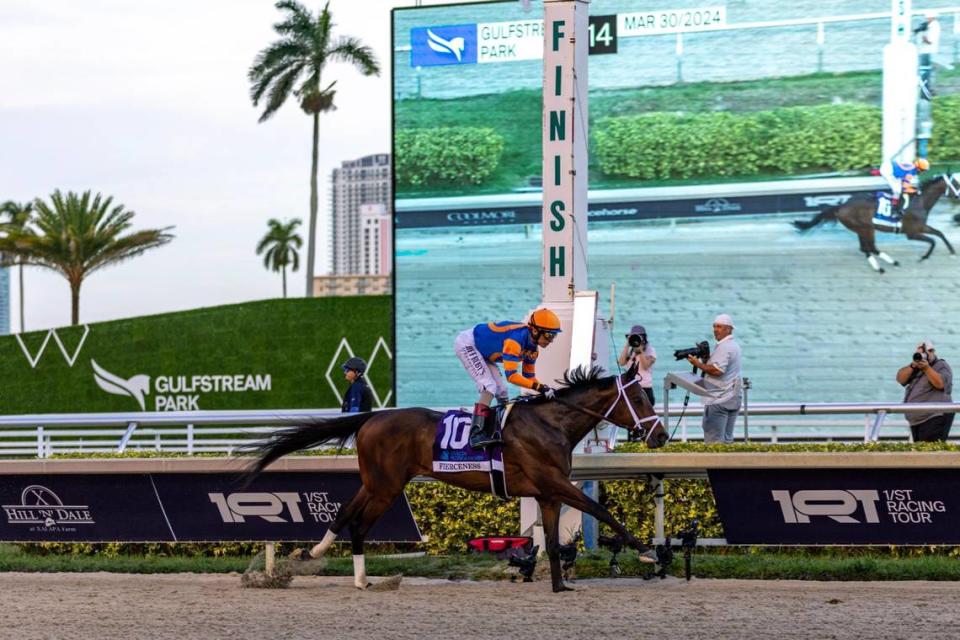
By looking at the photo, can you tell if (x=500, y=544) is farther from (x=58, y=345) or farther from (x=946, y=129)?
(x=58, y=345)

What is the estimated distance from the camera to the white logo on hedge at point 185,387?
2944 cm

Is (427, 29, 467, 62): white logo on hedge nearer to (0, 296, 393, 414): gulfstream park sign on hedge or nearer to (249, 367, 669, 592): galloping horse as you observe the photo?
(0, 296, 393, 414): gulfstream park sign on hedge

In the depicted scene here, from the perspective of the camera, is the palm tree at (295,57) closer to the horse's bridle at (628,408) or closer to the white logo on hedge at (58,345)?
the white logo on hedge at (58,345)

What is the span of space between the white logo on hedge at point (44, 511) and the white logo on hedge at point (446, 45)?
12.5 metres

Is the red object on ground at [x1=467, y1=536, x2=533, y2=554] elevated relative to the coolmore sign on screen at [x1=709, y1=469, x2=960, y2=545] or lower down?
lower down

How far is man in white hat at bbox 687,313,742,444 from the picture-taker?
11180mm

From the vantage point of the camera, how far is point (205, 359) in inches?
1176

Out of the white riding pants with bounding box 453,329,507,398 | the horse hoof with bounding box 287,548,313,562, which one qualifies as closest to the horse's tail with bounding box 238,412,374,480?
the horse hoof with bounding box 287,548,313,562

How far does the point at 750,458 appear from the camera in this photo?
10094mm

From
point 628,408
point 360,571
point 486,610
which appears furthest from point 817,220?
point 486,610

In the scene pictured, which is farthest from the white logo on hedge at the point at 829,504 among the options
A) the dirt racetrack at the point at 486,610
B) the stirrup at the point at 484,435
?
the stirrup at the point at 484,435

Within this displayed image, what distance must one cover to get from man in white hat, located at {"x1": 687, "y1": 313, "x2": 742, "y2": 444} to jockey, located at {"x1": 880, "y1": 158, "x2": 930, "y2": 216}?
33.2 feet

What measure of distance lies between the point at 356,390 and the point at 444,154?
11671 mm

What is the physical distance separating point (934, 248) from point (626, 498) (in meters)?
10.7
